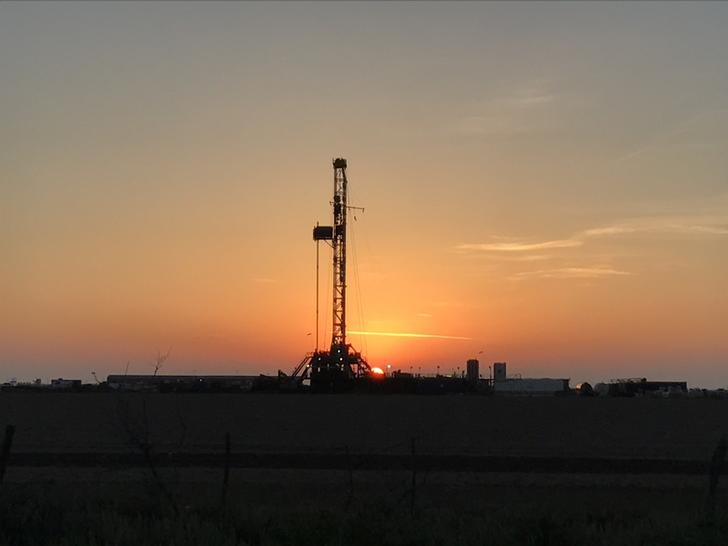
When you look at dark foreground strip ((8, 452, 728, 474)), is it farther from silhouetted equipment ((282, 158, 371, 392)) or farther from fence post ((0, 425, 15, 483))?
silhouetted equipment ((282, 158, 371, 392))

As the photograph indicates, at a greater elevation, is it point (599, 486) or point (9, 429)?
point (9, 429)

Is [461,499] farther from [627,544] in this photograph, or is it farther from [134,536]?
[134,536]

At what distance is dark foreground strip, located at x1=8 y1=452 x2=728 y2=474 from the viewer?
29844mm

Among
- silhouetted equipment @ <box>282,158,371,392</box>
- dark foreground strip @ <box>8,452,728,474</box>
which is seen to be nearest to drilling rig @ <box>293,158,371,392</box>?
silhouetted equipment @ <box>282,158,371,392</box>

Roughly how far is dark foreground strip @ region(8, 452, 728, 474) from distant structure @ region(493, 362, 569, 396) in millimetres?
139248

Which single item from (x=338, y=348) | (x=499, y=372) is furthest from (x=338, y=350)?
(x=499, y=372)

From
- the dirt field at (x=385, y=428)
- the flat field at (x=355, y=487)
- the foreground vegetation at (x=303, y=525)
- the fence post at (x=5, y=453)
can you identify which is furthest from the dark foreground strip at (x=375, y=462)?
the foreground vegetation at (x=303, y=525)

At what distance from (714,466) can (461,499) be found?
708cm

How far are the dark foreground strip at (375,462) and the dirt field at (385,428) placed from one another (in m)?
1.43

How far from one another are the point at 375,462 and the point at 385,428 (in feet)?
70.9

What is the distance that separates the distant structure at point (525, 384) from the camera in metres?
175

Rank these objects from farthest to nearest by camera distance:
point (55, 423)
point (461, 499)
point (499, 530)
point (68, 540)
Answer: point (55, 423), point (461, 499), point (499, 530), point (68, 540)

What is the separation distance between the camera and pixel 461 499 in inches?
907

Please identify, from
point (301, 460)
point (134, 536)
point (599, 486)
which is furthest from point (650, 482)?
point (134, 536)
